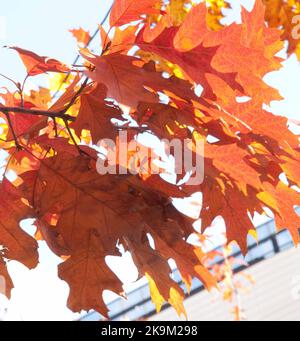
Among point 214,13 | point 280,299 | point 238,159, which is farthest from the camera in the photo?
point 280,299

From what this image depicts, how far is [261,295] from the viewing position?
7.62 m

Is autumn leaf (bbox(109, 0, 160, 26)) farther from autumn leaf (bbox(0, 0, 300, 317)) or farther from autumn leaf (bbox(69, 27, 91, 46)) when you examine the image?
autumn leaf (bbox(69, 27, 91, 46))

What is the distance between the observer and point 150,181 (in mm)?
987

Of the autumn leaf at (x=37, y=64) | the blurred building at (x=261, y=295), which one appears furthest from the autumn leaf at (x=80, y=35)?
the blurred building at (x=261, y=295)

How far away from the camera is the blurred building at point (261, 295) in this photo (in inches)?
288

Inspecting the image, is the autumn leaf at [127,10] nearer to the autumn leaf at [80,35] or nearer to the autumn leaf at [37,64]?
the autumn leaf at [37,64]

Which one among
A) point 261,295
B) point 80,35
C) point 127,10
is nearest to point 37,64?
point 127,10

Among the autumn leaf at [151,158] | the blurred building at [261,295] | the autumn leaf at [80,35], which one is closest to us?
the autumn leaf at [151,158]

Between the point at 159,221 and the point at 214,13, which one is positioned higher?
the point at 214,13

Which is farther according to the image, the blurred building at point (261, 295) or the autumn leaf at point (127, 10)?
the blurred building at point (261, 295)

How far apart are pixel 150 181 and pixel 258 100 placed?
9.1 inches
